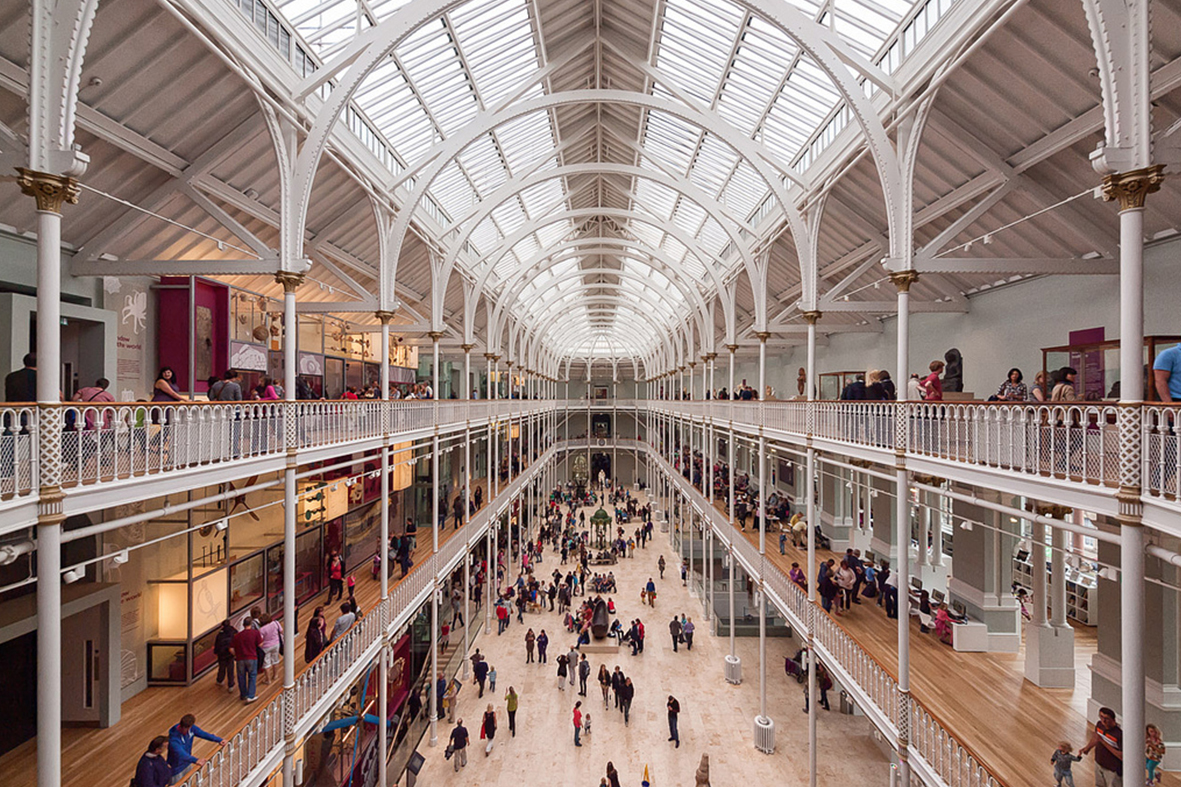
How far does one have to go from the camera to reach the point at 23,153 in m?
5.88

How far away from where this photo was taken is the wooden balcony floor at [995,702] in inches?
343

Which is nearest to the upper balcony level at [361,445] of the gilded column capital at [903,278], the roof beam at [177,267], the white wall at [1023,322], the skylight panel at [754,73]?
the white wall at [1023,322]

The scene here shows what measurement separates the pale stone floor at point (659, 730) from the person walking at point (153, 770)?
949 centimetres

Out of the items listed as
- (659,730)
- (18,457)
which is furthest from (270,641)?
(659,730)

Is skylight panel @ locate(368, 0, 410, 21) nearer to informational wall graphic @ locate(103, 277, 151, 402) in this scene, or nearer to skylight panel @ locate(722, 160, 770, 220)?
informational wall graphic @ locate(103, 277, 151, 402)

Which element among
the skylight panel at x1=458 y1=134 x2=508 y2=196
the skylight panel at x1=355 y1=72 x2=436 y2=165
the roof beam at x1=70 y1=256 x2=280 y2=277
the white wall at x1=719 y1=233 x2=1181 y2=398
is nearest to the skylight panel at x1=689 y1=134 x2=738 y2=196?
the white wall at x1=719 y1=233 x2=1181 y2=398

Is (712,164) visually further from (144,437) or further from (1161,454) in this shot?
(144,437)

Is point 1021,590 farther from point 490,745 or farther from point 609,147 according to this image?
point 609,147

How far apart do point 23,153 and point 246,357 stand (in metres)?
11.2

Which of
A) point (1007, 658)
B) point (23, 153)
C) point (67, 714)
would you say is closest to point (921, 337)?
point (1007, 658)

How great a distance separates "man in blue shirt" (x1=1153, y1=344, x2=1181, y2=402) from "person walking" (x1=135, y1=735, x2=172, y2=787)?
11.4 m

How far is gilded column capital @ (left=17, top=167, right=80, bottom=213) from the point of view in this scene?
17.6 ft

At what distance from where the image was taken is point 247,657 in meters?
9.94

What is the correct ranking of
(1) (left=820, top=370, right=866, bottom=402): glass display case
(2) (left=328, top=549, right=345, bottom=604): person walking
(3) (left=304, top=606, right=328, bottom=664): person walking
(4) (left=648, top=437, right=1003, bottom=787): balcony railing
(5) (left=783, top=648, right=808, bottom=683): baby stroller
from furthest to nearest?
(1) (left=820, top=370, right=866, bottom=402): glass display case → (5) (left=783, top=648, right=808, bottom=683): baby stroller → (2) (left=328, top=549, right=345, bottom=604): person walking → (3) (left=304, top=606, right=328, bottom=664): person walking → (4) (left=648, top=437, right=1003, bottom=787): balcony railing
